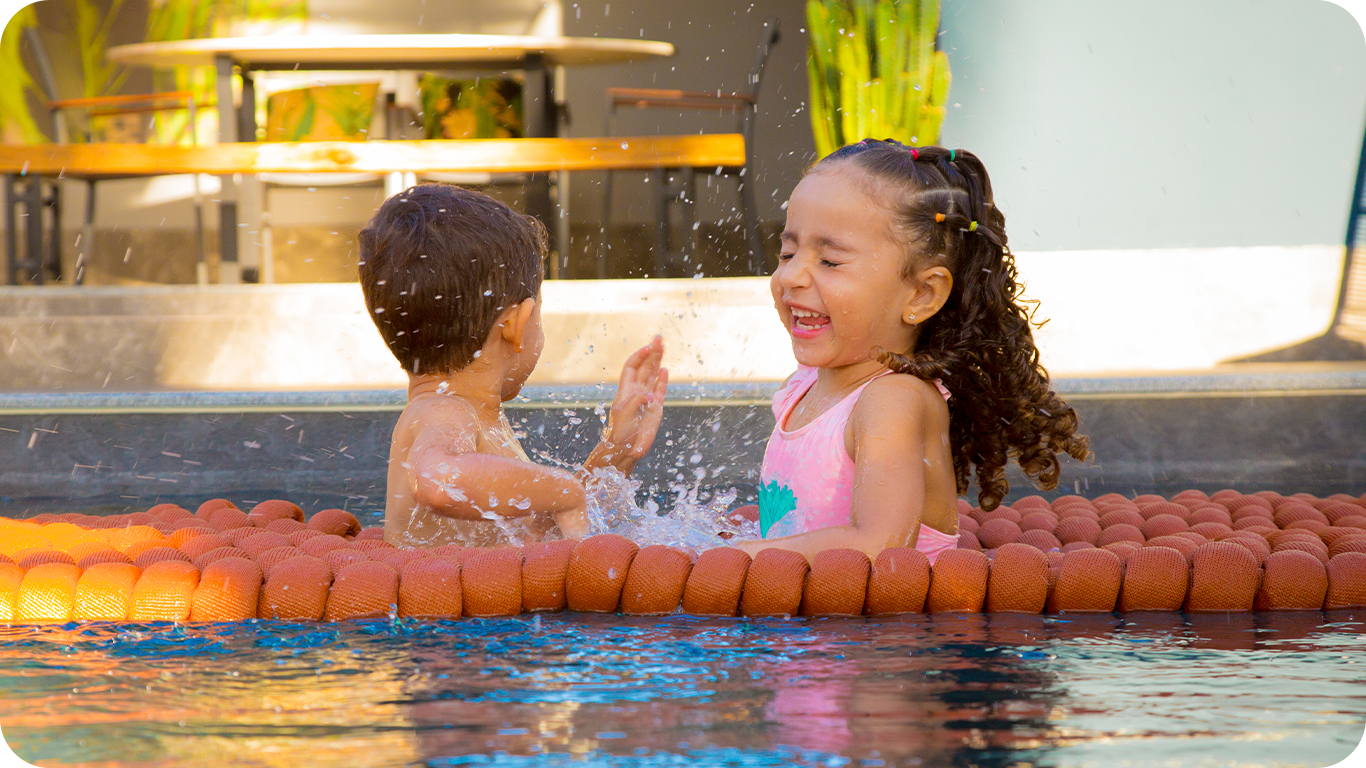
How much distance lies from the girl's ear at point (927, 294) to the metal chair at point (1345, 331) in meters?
3.81

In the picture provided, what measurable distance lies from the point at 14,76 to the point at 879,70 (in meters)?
6.66

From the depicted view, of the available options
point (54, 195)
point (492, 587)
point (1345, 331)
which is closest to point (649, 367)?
point (492, 587)

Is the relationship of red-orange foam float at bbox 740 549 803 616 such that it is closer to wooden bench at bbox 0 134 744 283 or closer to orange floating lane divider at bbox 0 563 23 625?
orange floating lane divider at bbox 0 563 23 625

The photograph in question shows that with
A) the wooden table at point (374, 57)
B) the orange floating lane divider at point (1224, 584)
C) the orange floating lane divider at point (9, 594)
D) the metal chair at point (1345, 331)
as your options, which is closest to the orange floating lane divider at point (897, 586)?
the orange floating lane divider at point (1224, 584)

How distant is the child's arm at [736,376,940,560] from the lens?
6.61 ft

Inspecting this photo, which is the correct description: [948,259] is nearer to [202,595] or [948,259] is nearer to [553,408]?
[202,595]

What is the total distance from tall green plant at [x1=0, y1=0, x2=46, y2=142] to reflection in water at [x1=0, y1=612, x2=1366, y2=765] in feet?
28.5

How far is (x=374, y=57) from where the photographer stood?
6.97m

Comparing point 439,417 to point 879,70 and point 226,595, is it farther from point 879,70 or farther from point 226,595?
point 879,70

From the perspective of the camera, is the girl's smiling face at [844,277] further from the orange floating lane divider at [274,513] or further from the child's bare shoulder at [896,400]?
the orange floating lane divider at [274,513]

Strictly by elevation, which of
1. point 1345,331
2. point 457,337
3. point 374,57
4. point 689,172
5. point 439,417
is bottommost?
point 439,417

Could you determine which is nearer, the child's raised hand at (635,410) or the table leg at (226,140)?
the child's raised hand at (635,410)

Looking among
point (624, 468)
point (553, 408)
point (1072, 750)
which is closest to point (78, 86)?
point (553, 408)

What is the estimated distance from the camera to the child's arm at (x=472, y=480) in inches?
85.8
